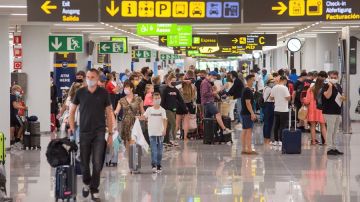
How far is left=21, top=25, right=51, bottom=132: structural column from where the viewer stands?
25.1 meters

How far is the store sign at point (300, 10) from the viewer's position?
16.1 meters

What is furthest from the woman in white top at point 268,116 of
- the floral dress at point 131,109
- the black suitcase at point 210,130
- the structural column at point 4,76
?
the structural column at point 4,76

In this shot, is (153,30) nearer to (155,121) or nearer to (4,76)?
(4,76)

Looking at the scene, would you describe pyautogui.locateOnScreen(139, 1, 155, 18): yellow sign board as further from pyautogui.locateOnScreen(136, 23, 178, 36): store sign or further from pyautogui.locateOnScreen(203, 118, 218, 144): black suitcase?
pyautogui.locateOnScreen(136, 23, 178, 36): store sign

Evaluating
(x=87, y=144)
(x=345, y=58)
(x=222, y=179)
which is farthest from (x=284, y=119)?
(x=87, y=144)

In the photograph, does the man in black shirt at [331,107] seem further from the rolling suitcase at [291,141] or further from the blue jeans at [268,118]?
the blue jeans at [268,118]

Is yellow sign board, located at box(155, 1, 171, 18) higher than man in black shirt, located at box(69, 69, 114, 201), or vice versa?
yellow sign board, located at box(155, 1, 171, 18)

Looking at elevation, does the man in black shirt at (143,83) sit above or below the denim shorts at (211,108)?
above

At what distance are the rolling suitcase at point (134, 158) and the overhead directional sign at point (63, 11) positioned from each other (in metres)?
2.94

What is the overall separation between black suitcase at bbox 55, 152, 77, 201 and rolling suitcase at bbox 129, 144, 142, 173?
3.48 meters

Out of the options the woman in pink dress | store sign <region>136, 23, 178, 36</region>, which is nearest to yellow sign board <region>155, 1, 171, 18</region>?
the woman in pink dress

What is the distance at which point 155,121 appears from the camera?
1455 centimetres

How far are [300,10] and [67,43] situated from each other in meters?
11.6

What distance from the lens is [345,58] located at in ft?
76.5
